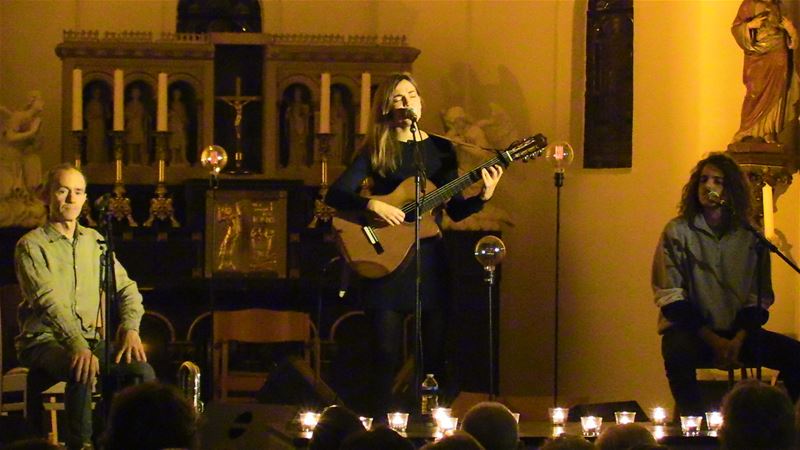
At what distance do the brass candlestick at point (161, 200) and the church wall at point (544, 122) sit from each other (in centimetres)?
122

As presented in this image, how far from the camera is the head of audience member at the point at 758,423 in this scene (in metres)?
3.15

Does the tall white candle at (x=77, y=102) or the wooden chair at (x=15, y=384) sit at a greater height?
the tall white candle at (x=77, y=102)

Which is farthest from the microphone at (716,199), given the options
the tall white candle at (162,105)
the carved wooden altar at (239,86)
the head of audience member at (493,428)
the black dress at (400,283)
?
the tall white candle at (162,105)

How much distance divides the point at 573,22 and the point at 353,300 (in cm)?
258

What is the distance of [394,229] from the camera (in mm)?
5223

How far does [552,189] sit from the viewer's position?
939 centimetres

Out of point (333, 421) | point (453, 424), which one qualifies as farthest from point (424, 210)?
point (333, 421)

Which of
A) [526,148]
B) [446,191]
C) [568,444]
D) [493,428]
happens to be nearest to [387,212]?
[446,191]

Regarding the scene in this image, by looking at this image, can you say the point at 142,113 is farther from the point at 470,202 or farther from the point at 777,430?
the point at 777,430

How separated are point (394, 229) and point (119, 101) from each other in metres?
3.68

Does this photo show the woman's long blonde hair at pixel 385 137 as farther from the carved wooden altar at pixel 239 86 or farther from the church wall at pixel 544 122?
the church wall at pixel 544 122

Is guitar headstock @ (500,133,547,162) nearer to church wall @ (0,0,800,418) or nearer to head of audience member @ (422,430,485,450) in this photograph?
head of audience member @ (422,430,485,450)

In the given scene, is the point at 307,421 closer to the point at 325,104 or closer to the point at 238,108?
the point at 325,104

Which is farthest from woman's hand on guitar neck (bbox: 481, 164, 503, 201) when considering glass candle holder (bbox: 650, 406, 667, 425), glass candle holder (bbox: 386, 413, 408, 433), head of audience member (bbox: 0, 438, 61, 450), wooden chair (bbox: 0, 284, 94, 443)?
head of audience member (bbox: 0, 438, 61, 450)
